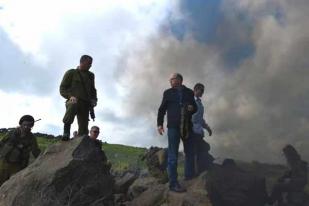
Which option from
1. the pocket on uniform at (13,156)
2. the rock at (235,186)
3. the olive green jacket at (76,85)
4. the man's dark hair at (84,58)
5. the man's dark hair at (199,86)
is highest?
the man's dark hair at (199,86)

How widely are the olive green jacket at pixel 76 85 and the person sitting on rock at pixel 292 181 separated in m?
8.70

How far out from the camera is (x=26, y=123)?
12188mm

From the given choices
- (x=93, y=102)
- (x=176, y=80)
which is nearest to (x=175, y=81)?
(x=176, y=80)

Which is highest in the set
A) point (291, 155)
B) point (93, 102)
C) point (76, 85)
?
point (291, 155)

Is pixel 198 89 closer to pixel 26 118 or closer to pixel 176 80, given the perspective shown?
pixel 176 80

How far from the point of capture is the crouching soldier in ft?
39.9

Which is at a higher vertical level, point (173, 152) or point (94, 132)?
point (94, 132)

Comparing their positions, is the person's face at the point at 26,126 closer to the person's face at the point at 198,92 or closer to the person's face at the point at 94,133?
the person's face at the point at 94,133

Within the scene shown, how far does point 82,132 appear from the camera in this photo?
509 inches

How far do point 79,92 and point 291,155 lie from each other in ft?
31.2

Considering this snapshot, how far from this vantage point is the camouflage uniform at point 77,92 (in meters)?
A: 12.3

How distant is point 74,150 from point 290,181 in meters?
9.39

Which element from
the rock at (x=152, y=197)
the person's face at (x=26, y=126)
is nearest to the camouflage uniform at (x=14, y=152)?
the person's face at (x=26, y=126)

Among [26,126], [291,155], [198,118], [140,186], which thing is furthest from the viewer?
[291,155]
